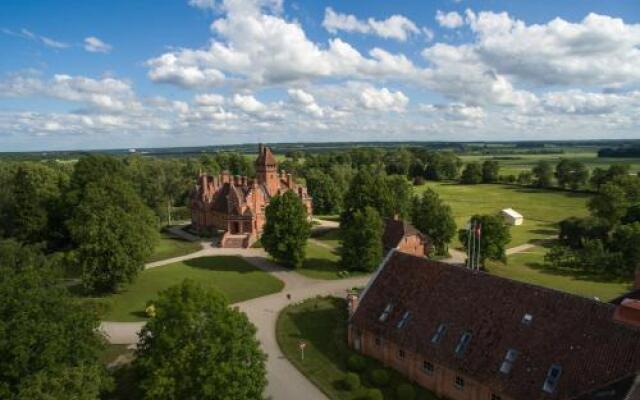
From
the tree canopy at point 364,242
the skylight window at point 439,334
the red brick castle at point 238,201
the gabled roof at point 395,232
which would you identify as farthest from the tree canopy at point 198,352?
the red brick castle at point 238,201

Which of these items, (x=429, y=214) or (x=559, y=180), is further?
(x=559, y=180)

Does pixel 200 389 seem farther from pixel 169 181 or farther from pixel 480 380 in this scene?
pixel 169 181

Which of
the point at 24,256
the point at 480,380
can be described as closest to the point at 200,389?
the point at 480,380

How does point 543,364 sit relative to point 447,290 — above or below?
below

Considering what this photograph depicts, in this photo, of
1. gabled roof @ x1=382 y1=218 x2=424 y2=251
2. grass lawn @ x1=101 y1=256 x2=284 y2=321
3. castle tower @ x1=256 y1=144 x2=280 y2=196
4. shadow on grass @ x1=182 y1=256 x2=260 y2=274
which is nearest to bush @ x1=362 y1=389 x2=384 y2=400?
grass lawn @ x1=101 y1=256 x2=284 y2=321

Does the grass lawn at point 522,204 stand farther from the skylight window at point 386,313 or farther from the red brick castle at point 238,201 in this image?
the skylight window at point 386,313

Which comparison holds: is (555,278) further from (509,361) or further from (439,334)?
(509,361)
